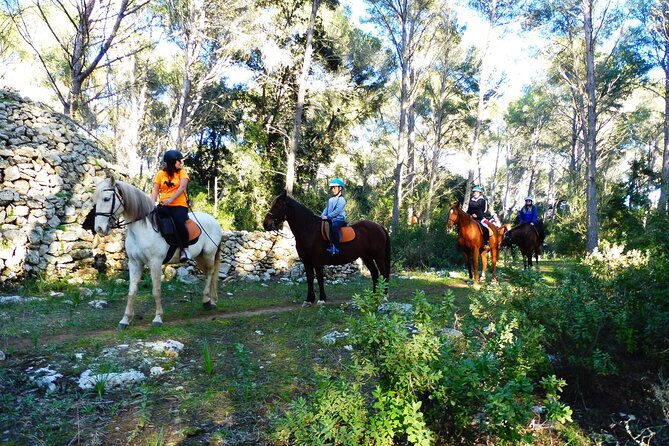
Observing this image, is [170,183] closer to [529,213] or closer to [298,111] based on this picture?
[298,111]

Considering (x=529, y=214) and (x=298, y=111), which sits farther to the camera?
(x=298, y=111)

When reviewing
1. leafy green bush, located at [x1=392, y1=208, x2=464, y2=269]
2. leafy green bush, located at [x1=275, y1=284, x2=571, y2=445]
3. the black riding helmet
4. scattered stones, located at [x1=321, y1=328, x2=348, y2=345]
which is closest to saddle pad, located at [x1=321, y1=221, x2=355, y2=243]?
scattered stones, located at [x1=321, y1=328, x2=348, y2=345]

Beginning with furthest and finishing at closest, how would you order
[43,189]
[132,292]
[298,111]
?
[298,111] → [43,189] → [132,292]

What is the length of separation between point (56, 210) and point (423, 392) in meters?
11.1

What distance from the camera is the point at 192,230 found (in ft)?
23.1

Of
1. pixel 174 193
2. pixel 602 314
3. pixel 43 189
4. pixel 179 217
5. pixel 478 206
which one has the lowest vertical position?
pixel 602 314

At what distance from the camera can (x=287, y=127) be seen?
2112 cm

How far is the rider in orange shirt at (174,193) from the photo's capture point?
6.58 metres

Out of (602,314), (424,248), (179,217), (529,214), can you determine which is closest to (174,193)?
(179,217)

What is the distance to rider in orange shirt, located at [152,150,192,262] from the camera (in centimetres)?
658

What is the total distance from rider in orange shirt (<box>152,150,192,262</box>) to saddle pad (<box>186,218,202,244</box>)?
183 mm

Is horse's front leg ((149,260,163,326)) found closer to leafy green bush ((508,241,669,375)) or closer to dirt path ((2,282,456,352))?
dirt path ((2,282,456,352))

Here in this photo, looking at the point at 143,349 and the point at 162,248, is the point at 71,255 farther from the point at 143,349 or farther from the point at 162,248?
the point at 143,349

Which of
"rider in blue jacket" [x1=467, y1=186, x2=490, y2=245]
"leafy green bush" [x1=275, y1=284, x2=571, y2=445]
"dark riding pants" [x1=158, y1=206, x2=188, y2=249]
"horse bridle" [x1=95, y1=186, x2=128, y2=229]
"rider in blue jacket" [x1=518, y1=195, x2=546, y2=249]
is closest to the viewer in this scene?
"leafy green bush" [x1=275, y1=284, x2=571, y2=445]
